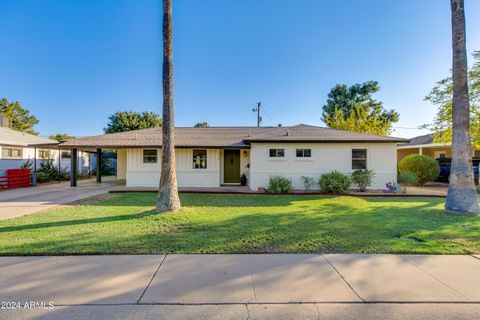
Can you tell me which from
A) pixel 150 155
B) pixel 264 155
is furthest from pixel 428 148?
pixel 150 155

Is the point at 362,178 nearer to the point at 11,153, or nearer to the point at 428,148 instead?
the point at 428,148

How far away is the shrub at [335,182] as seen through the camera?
12000mm

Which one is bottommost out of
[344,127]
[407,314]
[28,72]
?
[407,314]

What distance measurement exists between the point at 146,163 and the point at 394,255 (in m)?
13.5

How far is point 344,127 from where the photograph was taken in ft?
78.4

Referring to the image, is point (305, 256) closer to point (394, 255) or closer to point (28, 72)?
point (394, 255)

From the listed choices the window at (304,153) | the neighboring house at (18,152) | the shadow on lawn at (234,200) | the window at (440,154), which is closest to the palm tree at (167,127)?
→ the shadow on lawn at (234,200)

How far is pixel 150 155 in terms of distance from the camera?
14406 millimetres

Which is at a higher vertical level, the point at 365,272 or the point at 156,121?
the point at 156,121

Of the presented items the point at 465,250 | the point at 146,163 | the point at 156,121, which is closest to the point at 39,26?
the point at 146,163

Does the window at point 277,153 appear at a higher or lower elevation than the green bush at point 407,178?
higher

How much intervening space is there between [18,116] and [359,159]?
165ft

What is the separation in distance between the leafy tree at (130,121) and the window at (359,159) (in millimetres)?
26077

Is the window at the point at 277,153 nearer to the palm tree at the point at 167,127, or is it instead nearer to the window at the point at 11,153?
the palm tree at the point at 167,127
